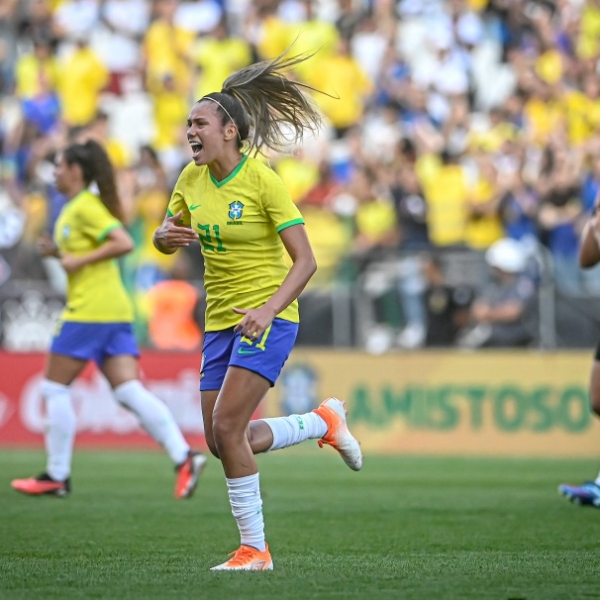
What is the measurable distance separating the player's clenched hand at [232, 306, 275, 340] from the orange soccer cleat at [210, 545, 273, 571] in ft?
3.34

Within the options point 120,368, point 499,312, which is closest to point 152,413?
point 120,368

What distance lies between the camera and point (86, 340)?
9.95m

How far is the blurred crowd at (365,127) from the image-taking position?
15297 millimetres

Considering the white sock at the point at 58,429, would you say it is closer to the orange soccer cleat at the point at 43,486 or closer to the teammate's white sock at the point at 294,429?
the orange soccer cleat at the point at 43,486

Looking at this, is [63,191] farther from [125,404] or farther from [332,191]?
[332,191]

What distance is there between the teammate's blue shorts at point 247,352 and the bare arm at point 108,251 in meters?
3.30

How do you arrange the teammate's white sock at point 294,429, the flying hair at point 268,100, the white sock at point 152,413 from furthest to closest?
the white sock at point 152,413
the teammate's white sock at point 294,429
the flying hair at point 268,100

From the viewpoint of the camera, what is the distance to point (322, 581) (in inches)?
231

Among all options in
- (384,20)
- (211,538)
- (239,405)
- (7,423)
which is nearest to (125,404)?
(211,538)

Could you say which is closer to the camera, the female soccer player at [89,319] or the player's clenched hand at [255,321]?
the player's clenched hand at [255,321]

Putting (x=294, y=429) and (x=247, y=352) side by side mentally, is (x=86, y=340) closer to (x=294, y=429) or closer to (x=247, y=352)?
(x=294, y=429)

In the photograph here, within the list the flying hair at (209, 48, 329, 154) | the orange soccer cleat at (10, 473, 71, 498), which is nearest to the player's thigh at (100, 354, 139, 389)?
the orange soccer cleat at (10, 473, 71, 498)

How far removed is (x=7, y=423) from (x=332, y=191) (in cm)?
499

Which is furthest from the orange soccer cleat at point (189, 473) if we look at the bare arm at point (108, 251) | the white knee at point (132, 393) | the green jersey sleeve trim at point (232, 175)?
the green jersey sleeve trim at point (232, 175)
